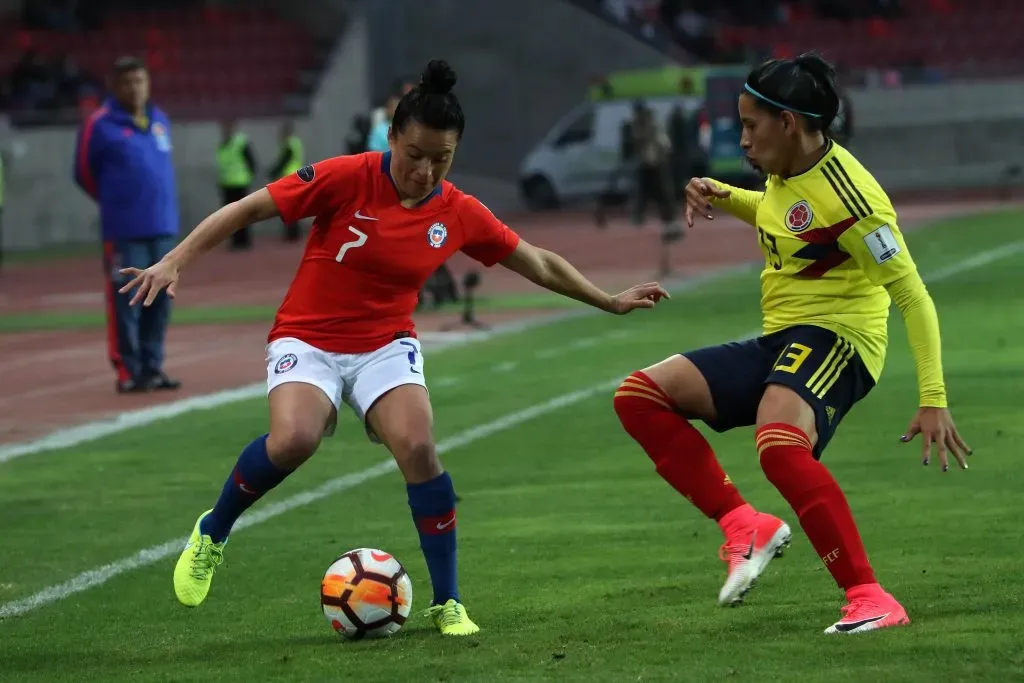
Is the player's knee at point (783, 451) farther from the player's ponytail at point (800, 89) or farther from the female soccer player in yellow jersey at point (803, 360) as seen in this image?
the player's ponytail at point (800, 89)

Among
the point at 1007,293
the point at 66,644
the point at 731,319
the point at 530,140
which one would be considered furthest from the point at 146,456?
Result: the point at 530,140

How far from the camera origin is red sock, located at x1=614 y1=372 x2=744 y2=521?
22.0 feet

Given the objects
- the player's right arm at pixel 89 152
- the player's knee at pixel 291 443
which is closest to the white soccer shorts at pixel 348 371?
the player's knee at pixel 291 443

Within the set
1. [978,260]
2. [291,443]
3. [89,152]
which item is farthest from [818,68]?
[978,260]

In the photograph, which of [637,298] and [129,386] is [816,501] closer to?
[637,298]

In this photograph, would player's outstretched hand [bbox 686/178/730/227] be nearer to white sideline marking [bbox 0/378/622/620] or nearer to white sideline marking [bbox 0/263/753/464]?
white sideline marking [bbox 0/378/622/620]

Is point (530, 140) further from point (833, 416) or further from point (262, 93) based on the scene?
point (833, 416)

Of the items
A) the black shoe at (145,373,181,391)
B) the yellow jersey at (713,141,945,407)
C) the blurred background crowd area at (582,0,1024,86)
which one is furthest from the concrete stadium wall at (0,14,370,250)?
the yellow jersey at (713,141,945,407)

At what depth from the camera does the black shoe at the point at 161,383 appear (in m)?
14.4

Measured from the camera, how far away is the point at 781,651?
19.4ft

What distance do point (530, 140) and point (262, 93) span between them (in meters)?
6.36

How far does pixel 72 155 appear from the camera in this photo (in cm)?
3581

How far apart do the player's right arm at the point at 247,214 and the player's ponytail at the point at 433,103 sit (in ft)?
1.22

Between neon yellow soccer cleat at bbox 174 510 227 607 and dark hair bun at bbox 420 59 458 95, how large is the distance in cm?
171
